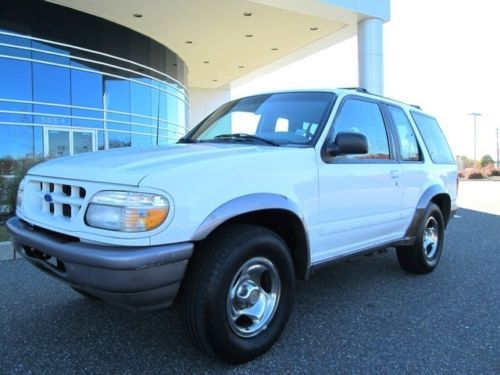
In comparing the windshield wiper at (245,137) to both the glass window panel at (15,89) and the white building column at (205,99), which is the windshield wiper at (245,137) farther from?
the white building column at (205,99)

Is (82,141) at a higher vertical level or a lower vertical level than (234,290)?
higher

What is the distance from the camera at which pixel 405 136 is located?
15.5 feet

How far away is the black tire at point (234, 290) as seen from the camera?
8.53 feet

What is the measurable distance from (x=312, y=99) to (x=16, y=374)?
9.60 ft

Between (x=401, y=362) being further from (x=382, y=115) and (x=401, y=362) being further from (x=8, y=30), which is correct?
(x=8, y=30)

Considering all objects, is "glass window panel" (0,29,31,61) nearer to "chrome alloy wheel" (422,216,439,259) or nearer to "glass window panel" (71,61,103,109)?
"glass window panel" (71,61,103,109)

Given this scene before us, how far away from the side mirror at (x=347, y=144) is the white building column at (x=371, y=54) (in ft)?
45.4

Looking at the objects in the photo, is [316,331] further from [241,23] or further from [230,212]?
[241,23]

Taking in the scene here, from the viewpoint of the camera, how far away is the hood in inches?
99.5

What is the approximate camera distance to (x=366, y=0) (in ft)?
51.7

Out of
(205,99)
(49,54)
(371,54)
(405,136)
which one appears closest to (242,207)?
(405,136)

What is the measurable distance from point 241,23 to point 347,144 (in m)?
14.8

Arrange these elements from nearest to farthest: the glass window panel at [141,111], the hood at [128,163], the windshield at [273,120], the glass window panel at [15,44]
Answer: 1. the hood at [128,163]
2. the windshield at [273,120]
3. the glass window panel at [15,44]
4. the glass window panel at [141,111]

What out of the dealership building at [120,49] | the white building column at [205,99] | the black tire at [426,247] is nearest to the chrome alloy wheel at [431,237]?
the black tire at [426,247]
